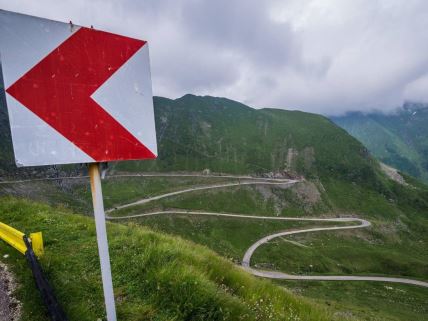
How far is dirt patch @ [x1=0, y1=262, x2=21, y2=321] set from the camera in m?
Answer: 5.31

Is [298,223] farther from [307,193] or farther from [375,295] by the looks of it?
[375,295]

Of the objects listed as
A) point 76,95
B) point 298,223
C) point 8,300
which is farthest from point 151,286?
point 298,223

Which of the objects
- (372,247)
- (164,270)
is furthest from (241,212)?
(164,270)

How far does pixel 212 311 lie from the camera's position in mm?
5508

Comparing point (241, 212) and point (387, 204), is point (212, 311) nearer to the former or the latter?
point (241, 212)

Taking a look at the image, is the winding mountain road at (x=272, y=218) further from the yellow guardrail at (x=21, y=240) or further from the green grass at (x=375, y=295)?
the yellow guardrail at (x=21, y=240)

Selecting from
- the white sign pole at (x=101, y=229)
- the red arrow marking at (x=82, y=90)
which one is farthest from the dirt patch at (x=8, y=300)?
the red arrow marking at (x=82, y=90)

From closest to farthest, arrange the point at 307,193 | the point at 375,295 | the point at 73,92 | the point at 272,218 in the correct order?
the point at 73,92 → the point at 375,295 → the point at 272,218 → the point at 307,193

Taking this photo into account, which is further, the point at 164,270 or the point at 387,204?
the point at 387,204

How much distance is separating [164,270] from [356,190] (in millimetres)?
211895

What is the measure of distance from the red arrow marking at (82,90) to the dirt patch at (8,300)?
3401mm

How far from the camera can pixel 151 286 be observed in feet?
A: 20.3

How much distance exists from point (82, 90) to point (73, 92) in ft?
0.42

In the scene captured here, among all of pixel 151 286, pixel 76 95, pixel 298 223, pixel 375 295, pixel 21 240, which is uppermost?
pixel 76 95
